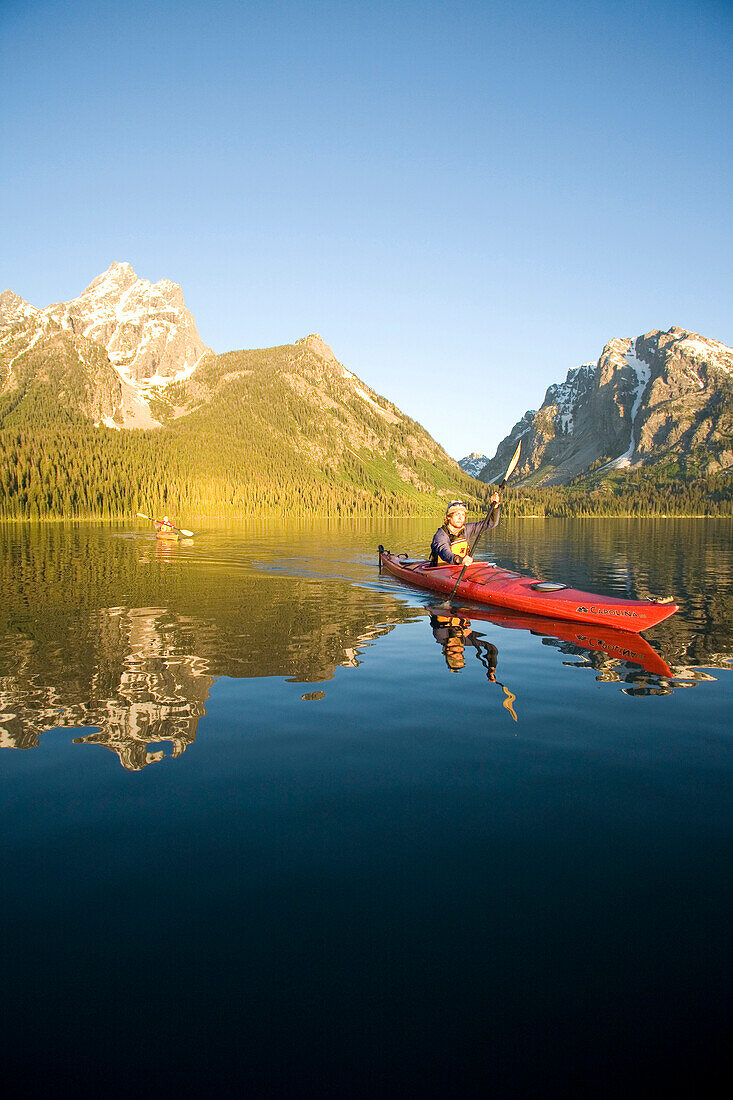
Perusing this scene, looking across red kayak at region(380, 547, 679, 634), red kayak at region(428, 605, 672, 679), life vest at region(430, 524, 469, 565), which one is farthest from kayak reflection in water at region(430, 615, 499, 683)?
life vest at region(430, 524, 469, 565)

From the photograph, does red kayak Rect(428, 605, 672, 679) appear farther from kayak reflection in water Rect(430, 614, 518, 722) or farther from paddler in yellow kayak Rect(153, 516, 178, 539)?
paddler in yellow kayak Rect(153, 516, 178, 539)

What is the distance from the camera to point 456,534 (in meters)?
27.5

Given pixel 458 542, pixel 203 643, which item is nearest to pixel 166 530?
pixel 458 542

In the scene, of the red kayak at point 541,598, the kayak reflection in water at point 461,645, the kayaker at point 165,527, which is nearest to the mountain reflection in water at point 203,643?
the kayak reflection in water at point 461,645

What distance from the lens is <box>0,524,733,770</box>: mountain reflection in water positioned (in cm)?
1172

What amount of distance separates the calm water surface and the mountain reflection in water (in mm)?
147

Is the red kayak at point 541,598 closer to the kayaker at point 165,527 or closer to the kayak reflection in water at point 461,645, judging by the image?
the kayak reflection in water at point 461,645

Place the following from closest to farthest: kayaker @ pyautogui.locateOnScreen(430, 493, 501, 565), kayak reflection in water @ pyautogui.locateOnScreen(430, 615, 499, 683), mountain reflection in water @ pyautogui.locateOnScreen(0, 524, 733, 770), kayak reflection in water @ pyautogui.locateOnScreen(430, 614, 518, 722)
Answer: mountain reflection in water @ pyautogui.locateOnScreen(0, 524, 733, 770) → kayak reflection in water @ pyautogui.locateOnScreen(430, 614, 518, 722) → kayak reflection in water @ pyautogui.locateOnScreen(430, 615, 499, 683) → kayaker @ pyautogui.locateOnScreen(430, 493, 501, 565)

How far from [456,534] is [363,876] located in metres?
21.7

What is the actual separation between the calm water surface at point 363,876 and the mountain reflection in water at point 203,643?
0.15 m

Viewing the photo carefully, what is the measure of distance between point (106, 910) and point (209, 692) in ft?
22.9

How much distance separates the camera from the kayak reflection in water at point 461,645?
14.7 m

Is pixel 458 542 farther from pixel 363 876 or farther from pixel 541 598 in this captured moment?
pixel 363 876

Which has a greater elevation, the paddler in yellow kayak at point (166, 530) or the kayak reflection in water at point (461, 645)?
the paddler in yellow kayak at point (166, 530)
